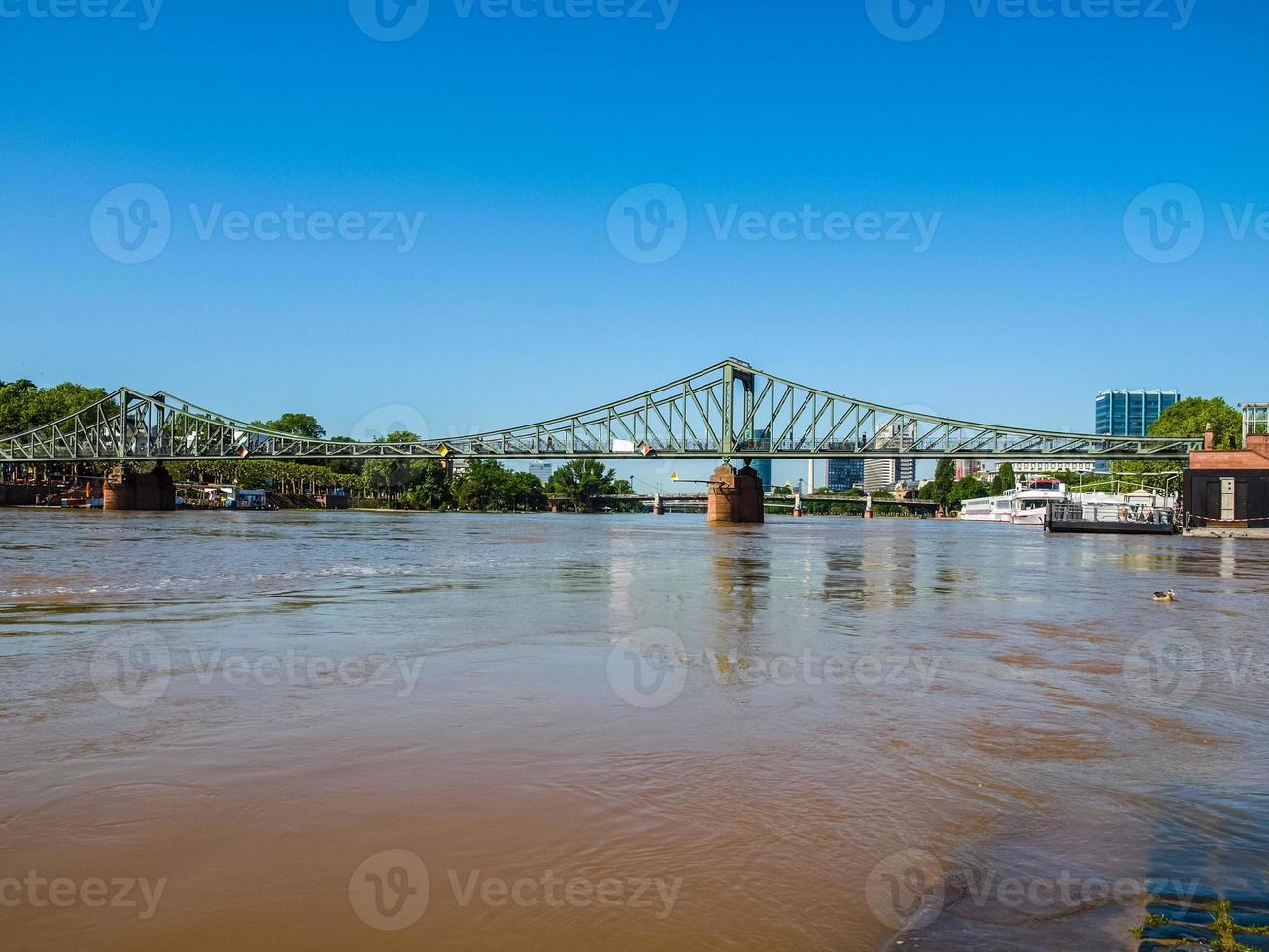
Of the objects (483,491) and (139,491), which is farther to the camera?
(483,491)

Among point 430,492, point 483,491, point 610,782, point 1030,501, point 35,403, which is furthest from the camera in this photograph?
point 483,491

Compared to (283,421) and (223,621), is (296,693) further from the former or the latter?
(283,421)

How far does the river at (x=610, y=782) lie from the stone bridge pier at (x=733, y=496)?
301ft

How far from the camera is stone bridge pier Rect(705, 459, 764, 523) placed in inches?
4139

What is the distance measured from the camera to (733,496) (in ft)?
347

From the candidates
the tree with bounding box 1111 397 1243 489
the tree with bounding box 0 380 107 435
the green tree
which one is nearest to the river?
the tree with bounding box 1111 397 1243 489

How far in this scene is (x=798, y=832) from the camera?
4.84 m

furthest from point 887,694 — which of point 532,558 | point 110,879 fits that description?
point 532,558

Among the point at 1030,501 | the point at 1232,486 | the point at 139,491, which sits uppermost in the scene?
the point at 1232,486

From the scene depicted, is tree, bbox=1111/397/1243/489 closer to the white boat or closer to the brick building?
the white boat

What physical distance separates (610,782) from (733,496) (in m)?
101

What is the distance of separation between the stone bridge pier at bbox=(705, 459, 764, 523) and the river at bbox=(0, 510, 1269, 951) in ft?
301

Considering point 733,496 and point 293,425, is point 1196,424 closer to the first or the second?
point 733,496

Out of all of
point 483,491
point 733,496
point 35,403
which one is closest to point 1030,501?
point 733,496
